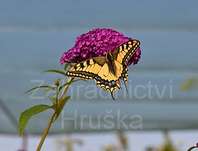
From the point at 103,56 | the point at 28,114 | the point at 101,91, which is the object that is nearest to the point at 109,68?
the point at 103,56

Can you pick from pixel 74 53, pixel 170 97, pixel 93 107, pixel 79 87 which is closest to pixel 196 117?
pixel 170 97

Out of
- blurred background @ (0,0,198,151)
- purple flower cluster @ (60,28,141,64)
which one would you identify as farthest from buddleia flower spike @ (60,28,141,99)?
blurred background @ (0,0,198,151)

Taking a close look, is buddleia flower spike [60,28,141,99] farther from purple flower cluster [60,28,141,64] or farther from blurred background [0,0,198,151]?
blurred background [0,0,198,151]

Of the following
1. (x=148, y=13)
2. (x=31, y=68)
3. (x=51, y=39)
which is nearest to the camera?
(x=148, y=13)

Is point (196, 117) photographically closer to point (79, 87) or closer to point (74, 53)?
point (79, 87)

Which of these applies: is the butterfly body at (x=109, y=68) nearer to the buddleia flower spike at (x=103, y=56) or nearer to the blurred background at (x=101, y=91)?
the buddleia flower spike at (x=103, y=56)

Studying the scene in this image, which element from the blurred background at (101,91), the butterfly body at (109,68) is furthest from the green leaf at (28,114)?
the blurred background at (101,91)
